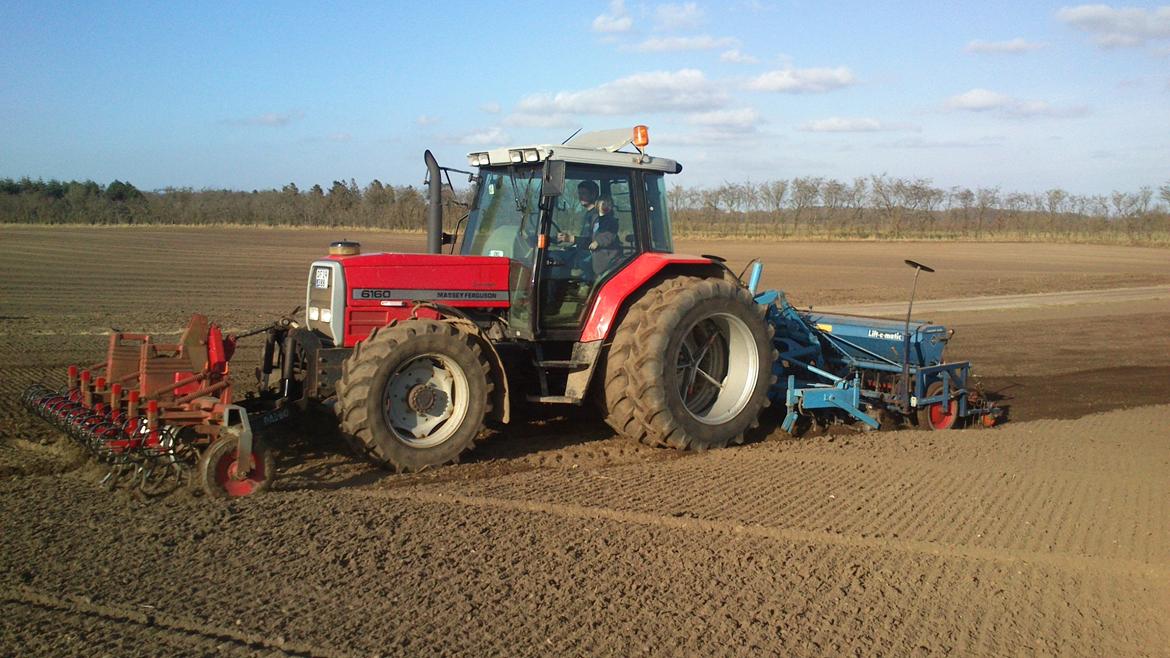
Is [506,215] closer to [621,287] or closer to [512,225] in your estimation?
[512,225]

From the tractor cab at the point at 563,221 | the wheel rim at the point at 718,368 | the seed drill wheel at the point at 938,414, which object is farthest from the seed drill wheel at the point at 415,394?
the seed drill wheel at the point at 938,414

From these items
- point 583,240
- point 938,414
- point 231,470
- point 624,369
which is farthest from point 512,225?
point 938,414

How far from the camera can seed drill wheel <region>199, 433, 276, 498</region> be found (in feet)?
17.5

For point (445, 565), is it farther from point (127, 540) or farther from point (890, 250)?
point (890, 250)

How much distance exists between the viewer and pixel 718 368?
25.4ft

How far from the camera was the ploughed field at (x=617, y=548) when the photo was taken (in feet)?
12.9

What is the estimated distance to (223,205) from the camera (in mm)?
59125

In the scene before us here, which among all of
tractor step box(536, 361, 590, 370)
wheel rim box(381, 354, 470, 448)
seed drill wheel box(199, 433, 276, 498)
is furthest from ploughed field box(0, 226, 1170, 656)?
tractor step box(536, 361, 590, 370)

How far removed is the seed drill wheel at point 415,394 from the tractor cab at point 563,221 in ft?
2.42

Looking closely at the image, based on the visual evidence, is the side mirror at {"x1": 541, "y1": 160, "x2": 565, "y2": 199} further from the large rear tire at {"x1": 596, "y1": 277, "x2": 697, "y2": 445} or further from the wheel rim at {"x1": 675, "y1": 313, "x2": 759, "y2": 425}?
the wheel rim at {"x1": 675, "y1": 313, "x2": 759, "y2": 425}

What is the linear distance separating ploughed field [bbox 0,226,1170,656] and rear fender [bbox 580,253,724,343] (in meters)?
0.92

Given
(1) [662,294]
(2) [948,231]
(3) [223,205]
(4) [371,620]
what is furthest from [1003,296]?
(3) [223,205]

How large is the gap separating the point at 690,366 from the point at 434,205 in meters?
2.26

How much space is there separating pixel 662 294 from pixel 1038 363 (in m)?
7.54
